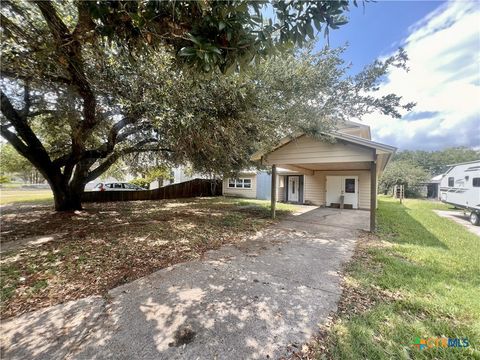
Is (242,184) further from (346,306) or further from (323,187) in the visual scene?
(346,306)

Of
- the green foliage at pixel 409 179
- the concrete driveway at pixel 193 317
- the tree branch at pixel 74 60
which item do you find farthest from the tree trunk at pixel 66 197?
the green foliage at pixel 409 179

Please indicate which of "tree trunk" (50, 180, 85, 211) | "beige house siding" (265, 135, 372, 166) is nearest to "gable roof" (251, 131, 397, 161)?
"beige house siding" (265, 135, 372, 166)

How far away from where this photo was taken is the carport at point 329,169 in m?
6.99

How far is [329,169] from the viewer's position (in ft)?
43.0

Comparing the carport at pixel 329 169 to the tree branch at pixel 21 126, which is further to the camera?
the carport at pixel 329 169

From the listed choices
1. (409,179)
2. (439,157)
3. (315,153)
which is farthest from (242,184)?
(439,157)

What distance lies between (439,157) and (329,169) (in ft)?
196

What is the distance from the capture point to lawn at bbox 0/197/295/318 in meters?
3.06

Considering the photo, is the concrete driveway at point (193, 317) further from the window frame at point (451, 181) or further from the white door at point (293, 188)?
the window frame at point (451, 181)

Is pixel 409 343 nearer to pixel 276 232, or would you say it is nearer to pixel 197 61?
pixel 197 61

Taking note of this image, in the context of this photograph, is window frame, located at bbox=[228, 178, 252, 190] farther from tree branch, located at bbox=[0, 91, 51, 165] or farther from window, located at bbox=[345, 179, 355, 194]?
tree branch, located at bbox=[0, 91, 51, 165]

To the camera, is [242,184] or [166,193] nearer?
[166,193]

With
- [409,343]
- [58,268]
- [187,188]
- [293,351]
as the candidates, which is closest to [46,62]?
[58,268]

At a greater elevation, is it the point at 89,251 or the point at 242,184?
the point at 242,184
